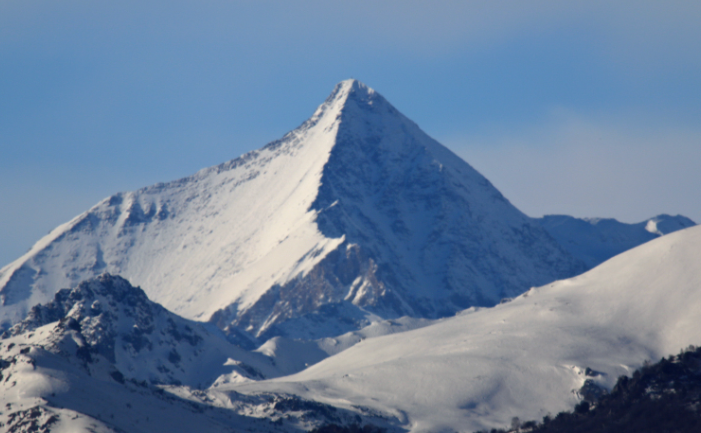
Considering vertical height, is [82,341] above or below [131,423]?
above

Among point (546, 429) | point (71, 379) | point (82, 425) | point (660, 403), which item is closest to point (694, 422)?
point (660, 403)

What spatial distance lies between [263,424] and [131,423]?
4800 cm

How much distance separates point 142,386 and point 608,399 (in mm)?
88344

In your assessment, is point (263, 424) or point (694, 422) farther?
point (263, 424)

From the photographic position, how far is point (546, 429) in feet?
430

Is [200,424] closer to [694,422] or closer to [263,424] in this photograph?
[263,424]

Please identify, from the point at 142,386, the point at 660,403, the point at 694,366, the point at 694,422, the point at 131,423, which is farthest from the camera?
the point at 142,386

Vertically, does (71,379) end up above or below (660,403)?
above

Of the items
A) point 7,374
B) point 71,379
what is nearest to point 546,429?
point 71,379

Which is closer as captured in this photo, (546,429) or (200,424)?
(546,429)

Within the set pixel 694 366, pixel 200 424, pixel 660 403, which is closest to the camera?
pixel 660 403

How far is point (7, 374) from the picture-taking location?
152m

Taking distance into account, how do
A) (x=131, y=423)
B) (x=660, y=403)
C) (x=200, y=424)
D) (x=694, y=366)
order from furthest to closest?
(x=200, y=424) < (x=131, y=423) < (x=694, y=366) < (x=660, y=403)

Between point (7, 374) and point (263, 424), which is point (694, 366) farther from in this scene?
point (7, 374)
